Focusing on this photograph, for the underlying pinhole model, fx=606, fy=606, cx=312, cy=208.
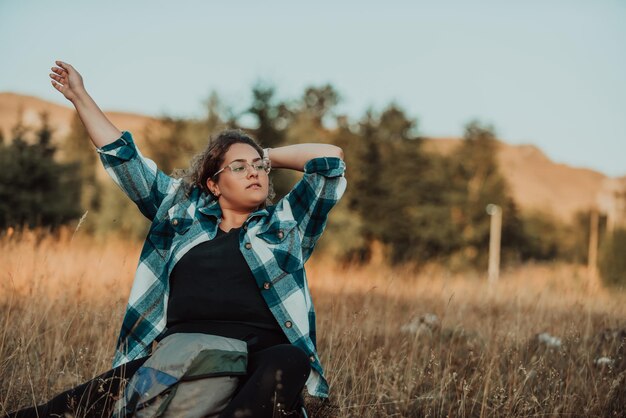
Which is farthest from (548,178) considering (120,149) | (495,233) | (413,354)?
(120,149)

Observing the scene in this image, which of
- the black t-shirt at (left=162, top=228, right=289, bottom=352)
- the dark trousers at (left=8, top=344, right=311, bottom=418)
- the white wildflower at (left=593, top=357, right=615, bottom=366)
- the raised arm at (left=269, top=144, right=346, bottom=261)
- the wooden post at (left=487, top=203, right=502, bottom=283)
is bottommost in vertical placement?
the wooden post at (left=487, top=203, right=502, bottom=283)

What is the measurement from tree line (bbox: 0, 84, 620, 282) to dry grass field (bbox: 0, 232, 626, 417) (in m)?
10.4

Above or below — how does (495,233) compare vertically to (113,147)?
below

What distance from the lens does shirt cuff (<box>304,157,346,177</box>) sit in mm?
2834

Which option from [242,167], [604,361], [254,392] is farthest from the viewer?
[604,361]

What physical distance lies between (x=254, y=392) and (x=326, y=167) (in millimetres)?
1137

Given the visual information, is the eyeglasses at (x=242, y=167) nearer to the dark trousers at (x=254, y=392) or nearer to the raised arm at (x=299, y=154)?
the raised arm at (x=299, y=154)

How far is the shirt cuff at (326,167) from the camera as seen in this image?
9.30ft

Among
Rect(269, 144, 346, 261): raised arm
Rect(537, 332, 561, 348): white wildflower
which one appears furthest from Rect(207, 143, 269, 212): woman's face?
Rect(537, 332, 561, 348): white wildflower

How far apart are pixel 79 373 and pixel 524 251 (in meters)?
41.8

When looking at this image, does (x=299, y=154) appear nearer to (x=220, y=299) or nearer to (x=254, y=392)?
(x=220, y=299)

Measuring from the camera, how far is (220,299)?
2496 millimetres

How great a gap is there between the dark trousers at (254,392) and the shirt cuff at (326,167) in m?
0.91

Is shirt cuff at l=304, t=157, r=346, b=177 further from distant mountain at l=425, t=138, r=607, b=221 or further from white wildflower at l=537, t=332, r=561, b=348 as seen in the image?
distant mountain at l=425, t=138, r=607, b=221
